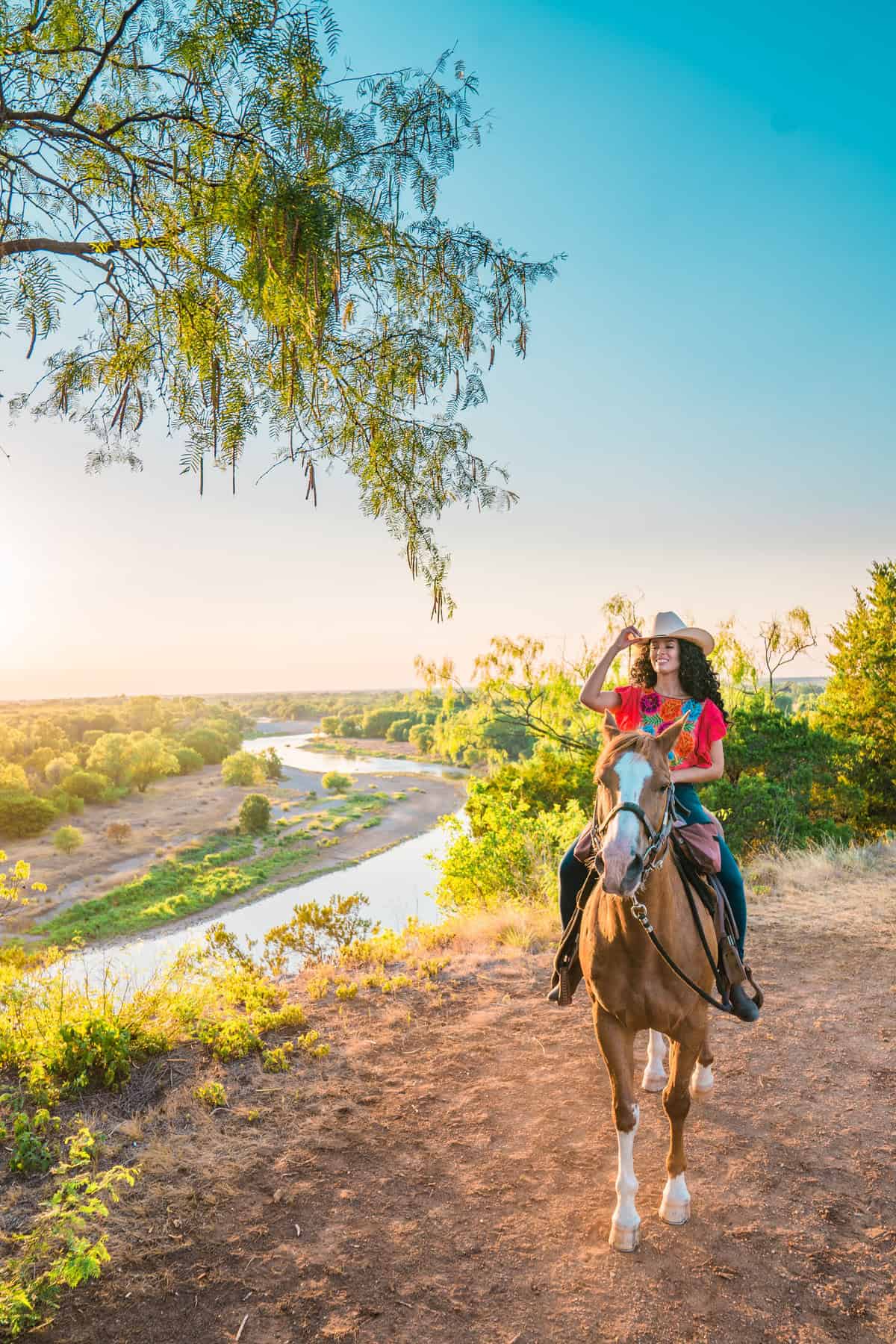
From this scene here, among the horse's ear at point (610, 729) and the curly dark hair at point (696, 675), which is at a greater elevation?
the curly dark hair at point (696, 675)

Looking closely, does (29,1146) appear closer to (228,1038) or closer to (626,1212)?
(228,1038)

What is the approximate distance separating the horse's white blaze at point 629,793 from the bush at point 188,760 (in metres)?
79.2

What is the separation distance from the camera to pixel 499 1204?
3.79 m

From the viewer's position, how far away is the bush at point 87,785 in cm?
5922

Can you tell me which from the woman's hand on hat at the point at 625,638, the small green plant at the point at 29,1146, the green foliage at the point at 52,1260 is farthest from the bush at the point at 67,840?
the woman's hand on hat at the point at 625,638

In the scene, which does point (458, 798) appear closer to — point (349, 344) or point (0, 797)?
point (0, 797)

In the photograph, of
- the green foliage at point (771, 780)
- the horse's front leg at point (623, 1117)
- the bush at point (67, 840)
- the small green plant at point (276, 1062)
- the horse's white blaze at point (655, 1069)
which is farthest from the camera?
the bush at point (67, 840)

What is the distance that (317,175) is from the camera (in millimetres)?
3348

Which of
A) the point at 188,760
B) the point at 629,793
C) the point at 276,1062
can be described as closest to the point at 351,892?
the point at 276,1062

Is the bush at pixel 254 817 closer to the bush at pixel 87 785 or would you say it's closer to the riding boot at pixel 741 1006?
the bush at pixel 87 785

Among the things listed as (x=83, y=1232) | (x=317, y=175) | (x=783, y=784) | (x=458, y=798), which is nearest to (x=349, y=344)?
(x=317, y=175)

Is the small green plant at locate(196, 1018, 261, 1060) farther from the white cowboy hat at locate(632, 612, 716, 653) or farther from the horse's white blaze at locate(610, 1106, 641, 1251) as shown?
the white cowboy hat at locate(632, 612, 716, 653)

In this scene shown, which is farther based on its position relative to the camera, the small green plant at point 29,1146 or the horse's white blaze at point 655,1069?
the horse's white blaze at point 655,1069

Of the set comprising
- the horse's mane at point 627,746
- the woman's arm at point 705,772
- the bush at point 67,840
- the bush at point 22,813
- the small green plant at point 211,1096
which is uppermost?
the horse's mane at point 627,746
